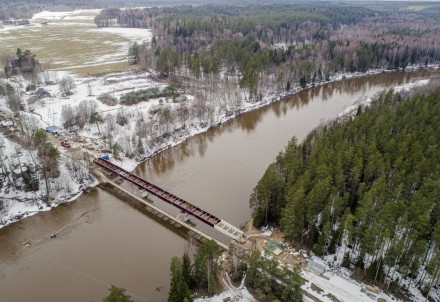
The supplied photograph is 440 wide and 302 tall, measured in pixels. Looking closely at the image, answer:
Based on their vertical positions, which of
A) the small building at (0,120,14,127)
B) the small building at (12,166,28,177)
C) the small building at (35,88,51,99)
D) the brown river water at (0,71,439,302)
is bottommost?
the brown river water at (0,71,439,302)

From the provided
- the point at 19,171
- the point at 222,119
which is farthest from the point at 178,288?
the point at 222,119

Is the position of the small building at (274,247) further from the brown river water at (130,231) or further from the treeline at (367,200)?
the brown river water at (130,231)

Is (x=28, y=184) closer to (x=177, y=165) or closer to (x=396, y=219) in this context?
(x=177, y=165)

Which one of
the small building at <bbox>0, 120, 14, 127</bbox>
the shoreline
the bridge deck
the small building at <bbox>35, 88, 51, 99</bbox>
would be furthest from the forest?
the bridge deck

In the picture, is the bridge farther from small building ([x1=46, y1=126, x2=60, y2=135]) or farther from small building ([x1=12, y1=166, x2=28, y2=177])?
small building ([x1=46, y1=126, x2=60, y2=135])

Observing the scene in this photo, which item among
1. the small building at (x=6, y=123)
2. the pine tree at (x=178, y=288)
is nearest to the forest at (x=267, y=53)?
the small building at (x=6, y=123)

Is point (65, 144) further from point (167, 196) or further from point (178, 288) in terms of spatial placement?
point (178, 288)
